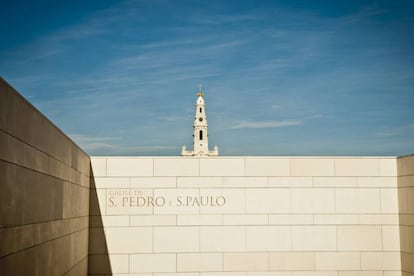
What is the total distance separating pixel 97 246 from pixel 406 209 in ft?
27.2

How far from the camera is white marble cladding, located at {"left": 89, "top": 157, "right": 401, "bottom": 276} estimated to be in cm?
1466

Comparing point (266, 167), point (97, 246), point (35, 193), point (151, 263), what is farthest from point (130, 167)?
point (35, 193)

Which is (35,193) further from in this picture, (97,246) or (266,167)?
(266,167)

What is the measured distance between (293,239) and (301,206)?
0.92 meters

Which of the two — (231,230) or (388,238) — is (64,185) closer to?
(231,230)

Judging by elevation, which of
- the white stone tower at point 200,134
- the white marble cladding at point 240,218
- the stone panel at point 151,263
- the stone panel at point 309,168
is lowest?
the stone panel at point 151,263

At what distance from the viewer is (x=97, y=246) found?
14594mm

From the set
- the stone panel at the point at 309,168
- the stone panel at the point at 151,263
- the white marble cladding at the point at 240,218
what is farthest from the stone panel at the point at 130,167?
the stone panel at the point at 309,168

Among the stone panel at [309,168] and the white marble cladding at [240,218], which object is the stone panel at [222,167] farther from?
the stone panel at [309,168]

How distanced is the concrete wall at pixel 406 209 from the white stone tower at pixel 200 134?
9502 cm

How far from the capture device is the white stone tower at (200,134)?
11125 centimetres

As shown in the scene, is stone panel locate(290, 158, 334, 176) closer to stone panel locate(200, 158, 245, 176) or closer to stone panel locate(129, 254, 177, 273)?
stone panel locate(200, 158, 245, 176)

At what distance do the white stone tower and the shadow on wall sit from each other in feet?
310

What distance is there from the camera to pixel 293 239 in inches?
Answer: 586
